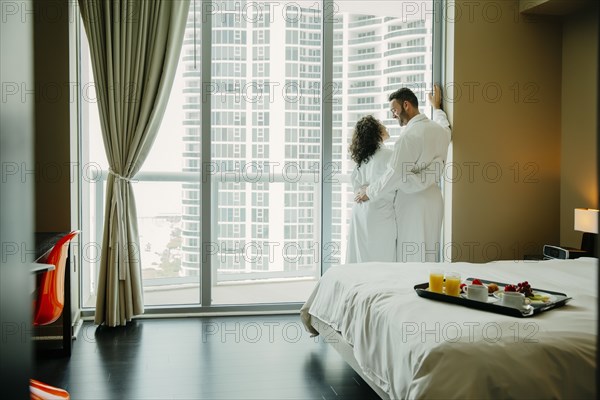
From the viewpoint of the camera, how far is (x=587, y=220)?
415cm

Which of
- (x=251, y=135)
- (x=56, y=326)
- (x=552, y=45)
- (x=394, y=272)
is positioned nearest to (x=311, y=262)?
(x=251, y=135)

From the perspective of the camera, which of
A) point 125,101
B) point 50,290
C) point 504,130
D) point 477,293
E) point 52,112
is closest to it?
point 477,293

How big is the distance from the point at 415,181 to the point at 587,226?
1.32 m

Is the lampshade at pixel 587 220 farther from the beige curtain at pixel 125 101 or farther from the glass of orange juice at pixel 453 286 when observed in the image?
the beige curtain at pixel 125 101

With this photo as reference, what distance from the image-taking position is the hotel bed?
191 cm

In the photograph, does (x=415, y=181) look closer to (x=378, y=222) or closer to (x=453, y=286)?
(x=378, y=222)

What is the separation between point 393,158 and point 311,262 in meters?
1.26

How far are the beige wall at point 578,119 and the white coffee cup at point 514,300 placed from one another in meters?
2.64

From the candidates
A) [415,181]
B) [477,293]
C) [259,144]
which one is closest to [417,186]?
[415,181]

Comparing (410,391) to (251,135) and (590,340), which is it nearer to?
(590,340)

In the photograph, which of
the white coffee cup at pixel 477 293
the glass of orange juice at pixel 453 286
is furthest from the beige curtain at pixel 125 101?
the white coffee cup at pixel 477 293

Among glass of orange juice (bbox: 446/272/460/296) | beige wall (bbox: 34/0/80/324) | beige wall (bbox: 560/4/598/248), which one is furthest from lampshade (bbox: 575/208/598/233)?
beige wall (bbox: 34/0/80/324)

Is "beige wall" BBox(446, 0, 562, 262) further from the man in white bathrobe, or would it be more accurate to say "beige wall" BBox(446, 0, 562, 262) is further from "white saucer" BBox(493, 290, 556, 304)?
"white saucer" BBox(493, 290, 556, 304)

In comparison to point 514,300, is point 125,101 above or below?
above
